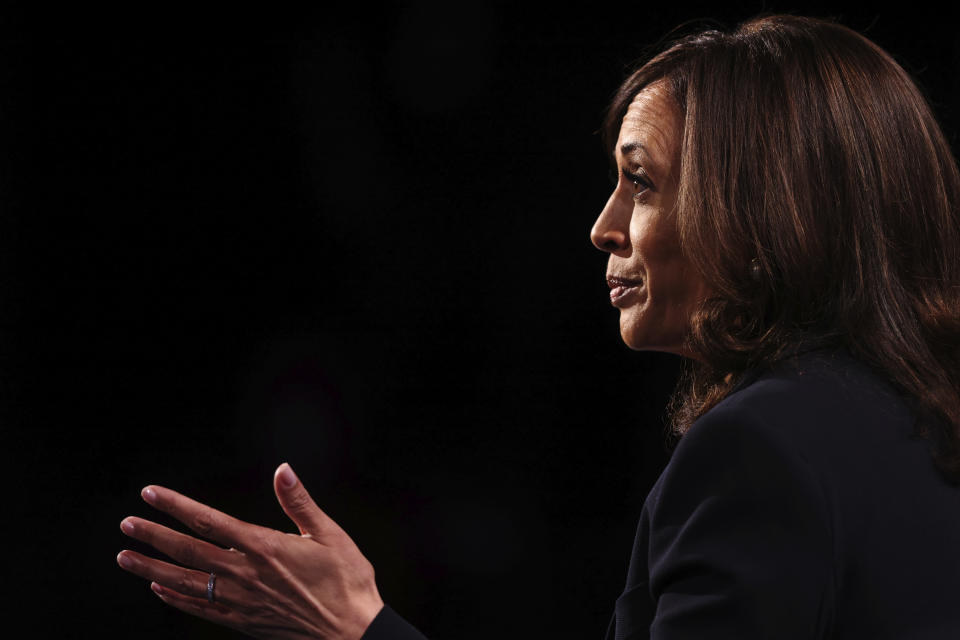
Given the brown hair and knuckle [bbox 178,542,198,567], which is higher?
the brown hair

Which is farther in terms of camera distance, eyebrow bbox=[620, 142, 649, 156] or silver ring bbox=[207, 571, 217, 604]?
eyebrow bbox=[620, 142, 649, 156]

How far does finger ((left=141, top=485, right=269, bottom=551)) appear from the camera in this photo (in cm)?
88

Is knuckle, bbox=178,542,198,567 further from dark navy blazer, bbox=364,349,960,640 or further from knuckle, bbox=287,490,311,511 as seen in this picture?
dark navy blazer, bbox=364,349,960,640

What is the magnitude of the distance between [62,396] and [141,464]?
8.8 inches

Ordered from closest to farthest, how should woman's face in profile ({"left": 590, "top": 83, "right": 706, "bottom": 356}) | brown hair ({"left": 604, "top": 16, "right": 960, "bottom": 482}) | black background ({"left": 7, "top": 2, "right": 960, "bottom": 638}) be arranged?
brown hair ({"left": 604, "top": 16, "right": 960, "bottom": 482})
woman's face in profile ({"left": 590, "top": 83, "right": 706, "bottom": 356})
black background ({"left": 7, "top": 2, "right": 960, "bottom": 638})

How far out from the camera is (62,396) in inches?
85.1

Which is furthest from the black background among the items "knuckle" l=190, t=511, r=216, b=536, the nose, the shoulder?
the shoulder

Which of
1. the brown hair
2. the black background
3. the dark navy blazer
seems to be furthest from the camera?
the black background

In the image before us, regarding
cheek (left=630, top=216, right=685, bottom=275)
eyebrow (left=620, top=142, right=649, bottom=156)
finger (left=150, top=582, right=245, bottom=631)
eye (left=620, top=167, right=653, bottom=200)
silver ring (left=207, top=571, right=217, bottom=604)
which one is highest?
eyebrow (left=620, top=142, right=649, bottom=156)

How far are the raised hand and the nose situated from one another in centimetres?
44

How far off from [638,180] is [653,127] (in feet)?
0.19

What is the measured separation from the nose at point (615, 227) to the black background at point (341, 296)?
1220 mm

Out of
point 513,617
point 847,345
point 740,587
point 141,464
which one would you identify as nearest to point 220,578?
point 740,587

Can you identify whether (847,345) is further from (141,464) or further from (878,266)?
(141,464)
